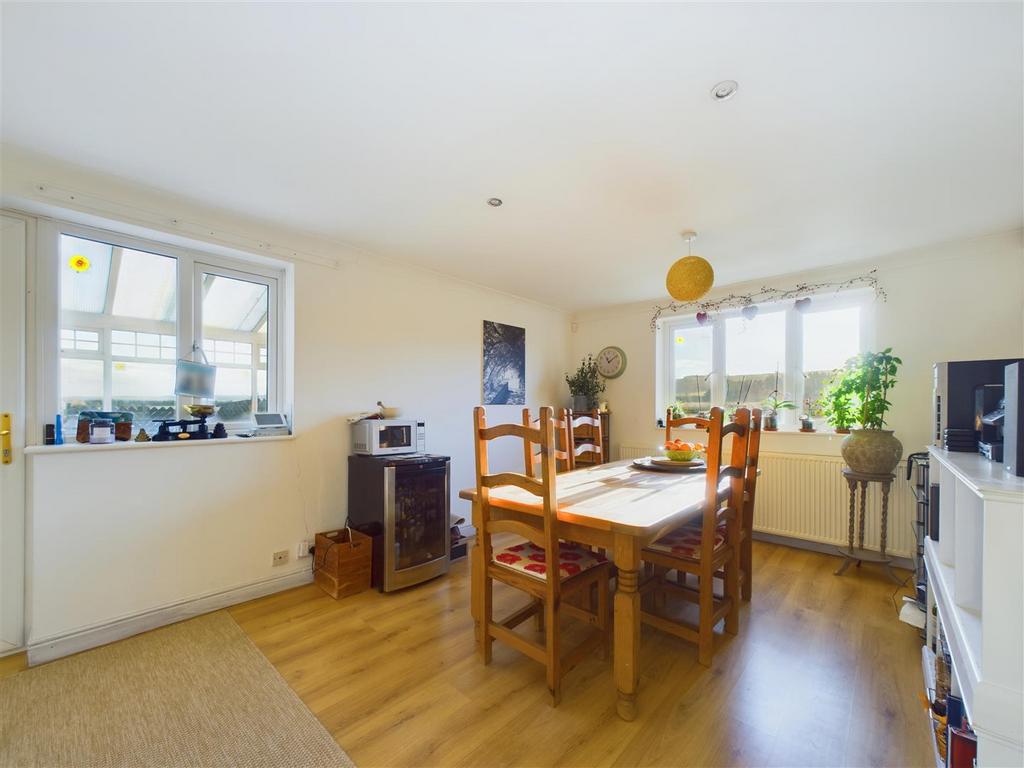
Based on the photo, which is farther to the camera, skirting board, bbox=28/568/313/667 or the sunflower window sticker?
the sunflower window sticker

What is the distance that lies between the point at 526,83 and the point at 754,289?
325 cm

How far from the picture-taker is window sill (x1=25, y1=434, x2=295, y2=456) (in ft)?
6.69

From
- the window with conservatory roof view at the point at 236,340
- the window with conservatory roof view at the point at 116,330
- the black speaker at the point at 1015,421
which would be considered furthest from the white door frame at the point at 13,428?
the black speaker at the point at 1015,421

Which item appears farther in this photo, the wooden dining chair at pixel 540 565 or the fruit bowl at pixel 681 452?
the fruit bowl at pixel 681 452

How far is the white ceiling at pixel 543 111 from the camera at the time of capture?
127cm

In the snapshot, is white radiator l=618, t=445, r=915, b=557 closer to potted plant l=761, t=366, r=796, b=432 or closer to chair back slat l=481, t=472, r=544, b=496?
potted plant l=761, t=366, r=796, b=432

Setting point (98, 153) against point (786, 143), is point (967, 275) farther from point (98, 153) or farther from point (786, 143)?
point (98, 153)

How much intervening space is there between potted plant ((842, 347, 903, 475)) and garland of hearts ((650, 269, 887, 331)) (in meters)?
0.68

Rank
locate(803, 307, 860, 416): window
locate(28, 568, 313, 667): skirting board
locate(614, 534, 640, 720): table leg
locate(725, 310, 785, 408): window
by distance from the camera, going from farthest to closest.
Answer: locate(725, 310, 785, 408): window
locate(803, 307, 860, 416): window
locate(28, 568, 313, 667): skirting board
locate(614, 534, 640, 720): table leg

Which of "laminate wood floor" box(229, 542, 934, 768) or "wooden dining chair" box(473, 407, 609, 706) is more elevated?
"wooden dining chair" box(473, 407, 609, 706)

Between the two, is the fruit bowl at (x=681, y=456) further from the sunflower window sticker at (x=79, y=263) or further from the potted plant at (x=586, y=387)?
the sunflower window sticker at (x=79, y=263)

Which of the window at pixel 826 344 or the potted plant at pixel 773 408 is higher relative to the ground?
the window at pixel 826 344

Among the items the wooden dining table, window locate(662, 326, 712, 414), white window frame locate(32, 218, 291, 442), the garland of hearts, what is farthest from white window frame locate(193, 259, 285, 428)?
window locate(662, 326, 712, 414)

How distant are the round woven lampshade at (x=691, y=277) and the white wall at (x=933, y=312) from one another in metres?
1.89
